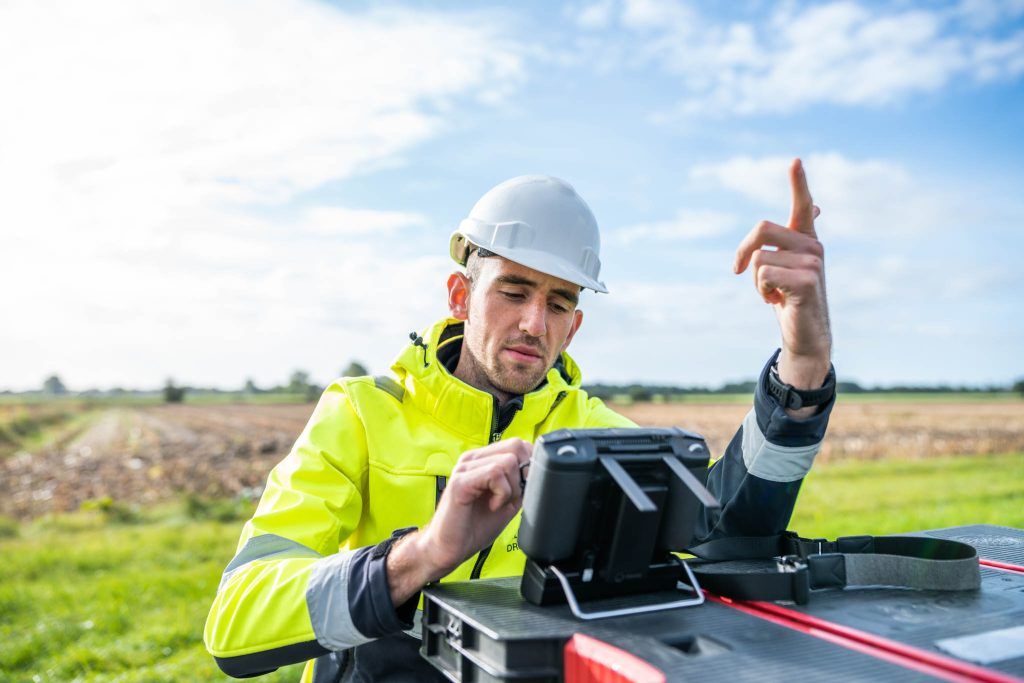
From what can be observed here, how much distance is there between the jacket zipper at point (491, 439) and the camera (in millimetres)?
2918

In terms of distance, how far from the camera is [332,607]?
219cm

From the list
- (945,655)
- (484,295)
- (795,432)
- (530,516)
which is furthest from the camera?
(484,295)

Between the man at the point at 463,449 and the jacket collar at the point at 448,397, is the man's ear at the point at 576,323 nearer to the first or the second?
the man at the point at 463,449

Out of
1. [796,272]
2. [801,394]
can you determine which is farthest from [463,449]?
[796,272]

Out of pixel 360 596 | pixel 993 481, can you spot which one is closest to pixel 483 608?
pixel 360 596

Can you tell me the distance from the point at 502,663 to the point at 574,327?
1982 mm

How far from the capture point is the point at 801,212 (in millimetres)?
2453

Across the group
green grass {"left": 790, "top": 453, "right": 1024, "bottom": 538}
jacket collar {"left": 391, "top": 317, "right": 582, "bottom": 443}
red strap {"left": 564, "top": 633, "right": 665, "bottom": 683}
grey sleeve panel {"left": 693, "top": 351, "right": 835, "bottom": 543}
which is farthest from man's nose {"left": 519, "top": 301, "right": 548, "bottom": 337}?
green grass {"left": 790, "top": 453, "right": 1024, "bottom": 538}

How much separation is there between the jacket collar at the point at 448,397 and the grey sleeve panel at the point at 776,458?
2.77ft

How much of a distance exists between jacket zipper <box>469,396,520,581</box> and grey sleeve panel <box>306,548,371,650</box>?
29.7 inches

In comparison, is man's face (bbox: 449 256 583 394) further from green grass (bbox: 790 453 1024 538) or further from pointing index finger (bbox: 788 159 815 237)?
green grass (bbox: 790 453 1024 538)

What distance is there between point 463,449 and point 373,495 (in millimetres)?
364

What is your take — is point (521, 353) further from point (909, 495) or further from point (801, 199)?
point (909, 495)

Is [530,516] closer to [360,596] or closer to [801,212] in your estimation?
[360,596]
